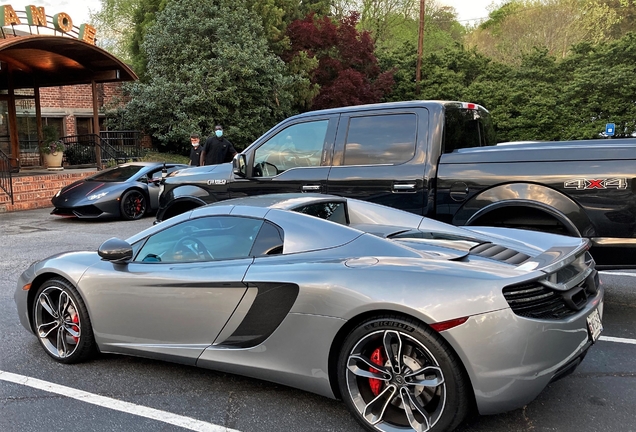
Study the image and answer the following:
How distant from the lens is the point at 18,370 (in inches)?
155

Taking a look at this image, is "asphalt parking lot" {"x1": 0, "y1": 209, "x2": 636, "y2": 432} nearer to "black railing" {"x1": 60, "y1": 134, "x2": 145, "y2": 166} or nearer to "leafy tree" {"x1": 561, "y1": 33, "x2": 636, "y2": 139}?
"black railing" {"x1": 60, "y1": 134, "x2": 145, "y2": 166}

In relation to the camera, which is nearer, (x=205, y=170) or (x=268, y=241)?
A: (x=268, y=241)

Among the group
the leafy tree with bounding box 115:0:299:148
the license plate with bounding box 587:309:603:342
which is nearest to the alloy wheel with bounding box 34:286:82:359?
the license plate with bounding box 587:309:603:342

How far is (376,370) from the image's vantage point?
2.85m

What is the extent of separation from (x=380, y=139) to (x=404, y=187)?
2.17ft

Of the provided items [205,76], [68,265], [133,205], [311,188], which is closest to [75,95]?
[205,76]

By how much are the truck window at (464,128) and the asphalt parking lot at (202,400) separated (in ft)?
7.53

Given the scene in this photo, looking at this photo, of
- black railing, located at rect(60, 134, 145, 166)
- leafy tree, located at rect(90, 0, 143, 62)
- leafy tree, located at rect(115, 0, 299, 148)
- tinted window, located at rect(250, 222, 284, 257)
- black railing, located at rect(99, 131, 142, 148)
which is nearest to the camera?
tinted window, located at rect(250, 222, 284, 257)

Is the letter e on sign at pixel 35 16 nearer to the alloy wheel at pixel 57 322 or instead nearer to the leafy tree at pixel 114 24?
the alloy wheel at pixel 57 322

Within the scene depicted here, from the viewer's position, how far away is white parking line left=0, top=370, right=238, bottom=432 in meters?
3.10

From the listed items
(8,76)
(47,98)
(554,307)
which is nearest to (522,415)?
(554,307)

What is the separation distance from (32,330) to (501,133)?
81.2ft

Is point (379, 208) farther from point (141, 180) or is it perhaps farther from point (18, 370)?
point (141, 180)

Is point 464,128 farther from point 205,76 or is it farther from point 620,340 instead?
point 205,76
